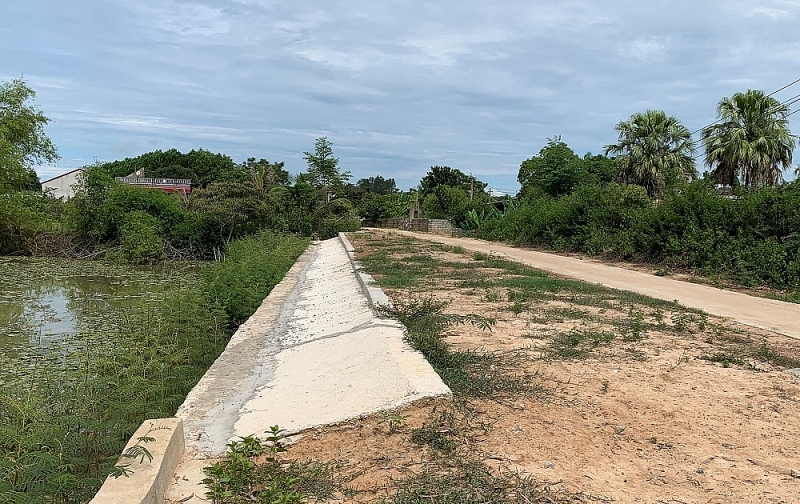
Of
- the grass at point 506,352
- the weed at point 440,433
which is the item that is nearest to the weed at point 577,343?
the grass at point 506,352

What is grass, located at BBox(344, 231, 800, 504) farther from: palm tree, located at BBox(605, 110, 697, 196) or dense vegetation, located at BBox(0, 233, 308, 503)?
palm tree, located at BBox(605, 110, 697, 196)

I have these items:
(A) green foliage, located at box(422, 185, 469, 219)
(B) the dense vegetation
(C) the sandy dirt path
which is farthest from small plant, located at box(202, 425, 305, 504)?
(A) green foliage, located at box(422, 185, 469, 219)

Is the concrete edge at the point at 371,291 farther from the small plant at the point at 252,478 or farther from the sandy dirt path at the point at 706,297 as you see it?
the sandy dirt path at the point at 706,297

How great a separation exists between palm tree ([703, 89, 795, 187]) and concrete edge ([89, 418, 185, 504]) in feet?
86.3

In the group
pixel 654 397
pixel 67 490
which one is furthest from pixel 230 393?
pixel 654 397

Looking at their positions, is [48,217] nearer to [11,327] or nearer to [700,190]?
[11,327]

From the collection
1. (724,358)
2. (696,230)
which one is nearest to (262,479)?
(724,358)

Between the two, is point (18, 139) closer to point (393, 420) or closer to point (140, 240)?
point (140, 240)

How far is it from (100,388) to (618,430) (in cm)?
449

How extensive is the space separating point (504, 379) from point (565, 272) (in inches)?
382

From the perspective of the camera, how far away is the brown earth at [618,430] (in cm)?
293

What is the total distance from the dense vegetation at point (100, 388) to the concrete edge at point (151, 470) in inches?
18.5

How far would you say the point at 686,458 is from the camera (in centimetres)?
321

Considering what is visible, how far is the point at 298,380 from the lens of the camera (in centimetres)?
553
